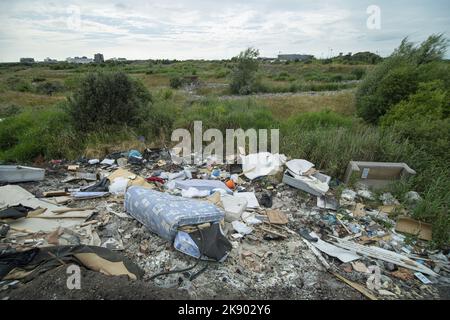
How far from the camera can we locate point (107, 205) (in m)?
3.35

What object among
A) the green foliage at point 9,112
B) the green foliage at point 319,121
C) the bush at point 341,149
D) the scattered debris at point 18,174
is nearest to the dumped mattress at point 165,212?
the scattered debris at point 18,174

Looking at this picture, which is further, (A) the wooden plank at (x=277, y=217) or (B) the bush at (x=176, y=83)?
(B) the bush at (x=176, y=83)

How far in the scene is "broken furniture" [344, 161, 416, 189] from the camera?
4.08 meters

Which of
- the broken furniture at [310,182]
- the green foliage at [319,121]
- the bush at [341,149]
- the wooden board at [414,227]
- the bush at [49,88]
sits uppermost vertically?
the bush at [49,88]

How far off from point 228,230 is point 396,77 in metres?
7.23

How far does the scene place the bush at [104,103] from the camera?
5.55 metres

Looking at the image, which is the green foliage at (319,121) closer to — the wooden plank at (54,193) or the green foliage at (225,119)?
the green foliage at (225,119)

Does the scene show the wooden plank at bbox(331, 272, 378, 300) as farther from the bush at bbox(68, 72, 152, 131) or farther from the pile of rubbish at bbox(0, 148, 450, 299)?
the bush at bbox(68, 72, 152, 131)

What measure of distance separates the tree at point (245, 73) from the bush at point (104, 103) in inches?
481

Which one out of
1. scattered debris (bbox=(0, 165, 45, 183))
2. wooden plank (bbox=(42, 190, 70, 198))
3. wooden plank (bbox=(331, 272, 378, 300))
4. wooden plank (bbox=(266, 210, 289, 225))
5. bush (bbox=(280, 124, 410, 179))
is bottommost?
wooden plank (bbox=(331, 272, 378, 300))

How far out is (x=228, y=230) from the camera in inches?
115

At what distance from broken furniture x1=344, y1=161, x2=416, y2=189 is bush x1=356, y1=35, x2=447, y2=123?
11.6 feet

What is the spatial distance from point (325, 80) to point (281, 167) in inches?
923

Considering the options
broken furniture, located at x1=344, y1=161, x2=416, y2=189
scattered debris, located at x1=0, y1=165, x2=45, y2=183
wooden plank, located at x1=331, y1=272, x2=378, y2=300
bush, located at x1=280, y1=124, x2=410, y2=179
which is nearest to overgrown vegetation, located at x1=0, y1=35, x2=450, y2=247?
bush, located at x1=280, y1=124, x2=410, y2=179
